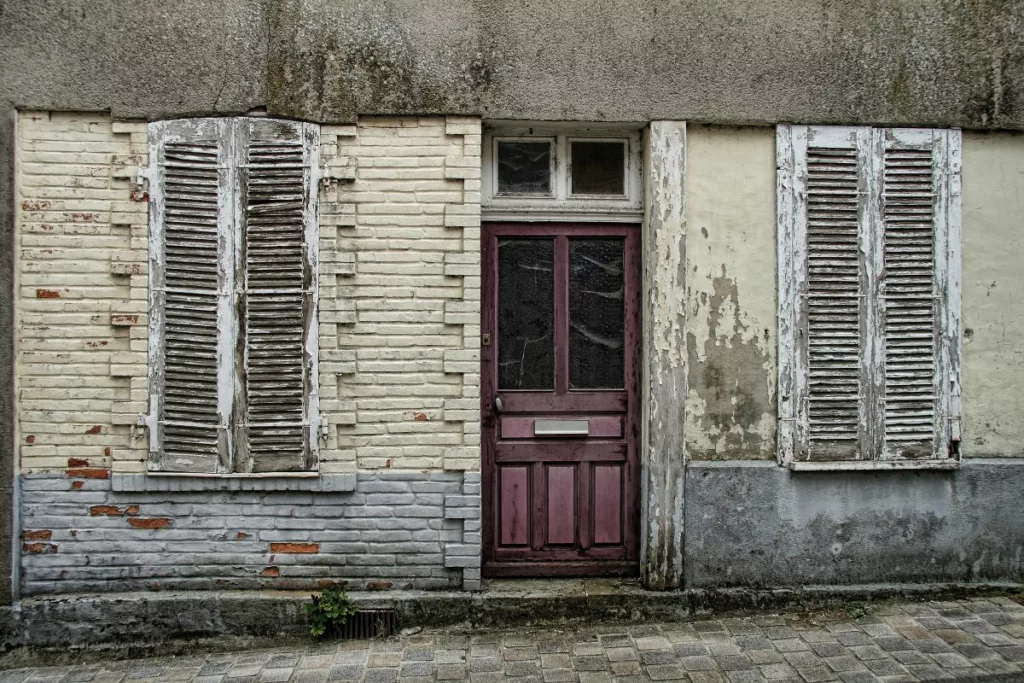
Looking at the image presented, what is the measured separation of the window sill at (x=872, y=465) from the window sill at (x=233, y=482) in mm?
2902

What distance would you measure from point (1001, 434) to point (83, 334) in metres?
5.92

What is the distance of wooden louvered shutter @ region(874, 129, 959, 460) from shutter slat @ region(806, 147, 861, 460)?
0.66 ft

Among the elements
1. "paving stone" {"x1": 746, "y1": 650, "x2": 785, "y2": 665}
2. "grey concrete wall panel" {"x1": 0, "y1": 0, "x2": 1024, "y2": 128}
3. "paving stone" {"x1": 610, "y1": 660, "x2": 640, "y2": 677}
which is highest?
"grey concrete wall panel" {"x1": 0, "y1": 0, "x2": 1024, "y2": 128}

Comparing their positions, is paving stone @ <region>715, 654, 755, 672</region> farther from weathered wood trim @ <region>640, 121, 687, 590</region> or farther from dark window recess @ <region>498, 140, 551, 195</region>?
dark window recess @ <region>498, 140, 551, 195</region>

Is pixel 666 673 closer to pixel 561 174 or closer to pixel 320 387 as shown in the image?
pixel 320 387

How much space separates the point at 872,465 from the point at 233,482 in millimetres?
4063

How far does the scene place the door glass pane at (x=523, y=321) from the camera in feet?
17.4

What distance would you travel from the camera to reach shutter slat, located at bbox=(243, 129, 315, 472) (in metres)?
4.94

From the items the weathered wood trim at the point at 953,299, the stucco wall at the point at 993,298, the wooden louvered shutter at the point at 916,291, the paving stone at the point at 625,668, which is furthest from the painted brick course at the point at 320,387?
the stucco wall at the point at 993,298

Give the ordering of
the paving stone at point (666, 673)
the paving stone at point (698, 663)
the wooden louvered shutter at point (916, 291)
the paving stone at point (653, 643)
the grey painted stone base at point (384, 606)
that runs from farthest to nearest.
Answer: the wooden louvered shutter at point (916, 291)
the grey painted stone base at point (384, 606)
the paving stone at point (653, 643)
the paving stone at point (698, 663)
the paving stone at point (666, 673)

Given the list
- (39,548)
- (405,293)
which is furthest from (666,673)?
(39,548)

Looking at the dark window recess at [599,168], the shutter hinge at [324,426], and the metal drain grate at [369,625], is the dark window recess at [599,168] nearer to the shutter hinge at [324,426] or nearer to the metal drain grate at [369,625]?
the shutter hinge at [324,426]

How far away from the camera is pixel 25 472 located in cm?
489

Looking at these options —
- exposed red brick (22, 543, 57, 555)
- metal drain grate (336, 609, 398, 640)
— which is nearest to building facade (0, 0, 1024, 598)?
exposed red brick (22, 543, 57, 555)
